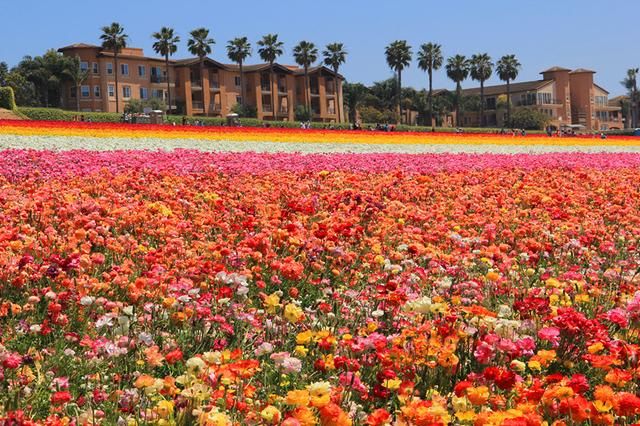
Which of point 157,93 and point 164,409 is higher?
point 157,93

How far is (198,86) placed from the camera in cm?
8950

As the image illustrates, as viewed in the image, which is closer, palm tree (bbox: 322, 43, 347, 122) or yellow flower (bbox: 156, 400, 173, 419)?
yellow flower (bbox: 156, 400, 173, 419)

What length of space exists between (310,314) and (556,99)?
5242 inches

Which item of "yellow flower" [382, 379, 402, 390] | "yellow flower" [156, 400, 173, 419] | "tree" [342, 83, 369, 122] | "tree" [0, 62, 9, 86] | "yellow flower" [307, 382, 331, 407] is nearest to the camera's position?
"yellow flower" [307, 382, 331, 407]

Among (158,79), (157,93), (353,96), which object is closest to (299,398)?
(157,93)

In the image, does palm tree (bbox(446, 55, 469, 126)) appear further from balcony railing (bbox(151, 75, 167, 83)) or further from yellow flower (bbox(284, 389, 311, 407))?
yellow flower (bbox(284, 389, 311, 407))

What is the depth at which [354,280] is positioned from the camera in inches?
224

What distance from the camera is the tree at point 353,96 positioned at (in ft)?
351

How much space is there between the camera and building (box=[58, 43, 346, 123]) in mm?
87438

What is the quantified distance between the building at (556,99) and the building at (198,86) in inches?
1465

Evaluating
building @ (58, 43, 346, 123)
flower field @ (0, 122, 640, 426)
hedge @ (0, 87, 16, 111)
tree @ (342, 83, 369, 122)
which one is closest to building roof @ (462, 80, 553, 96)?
tree @ (342, 83, 369, 122)

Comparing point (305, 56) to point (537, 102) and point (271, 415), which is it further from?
point (271, 415)

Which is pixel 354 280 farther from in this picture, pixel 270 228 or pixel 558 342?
pixel 558 342

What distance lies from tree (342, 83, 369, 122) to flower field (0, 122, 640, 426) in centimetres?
9874
